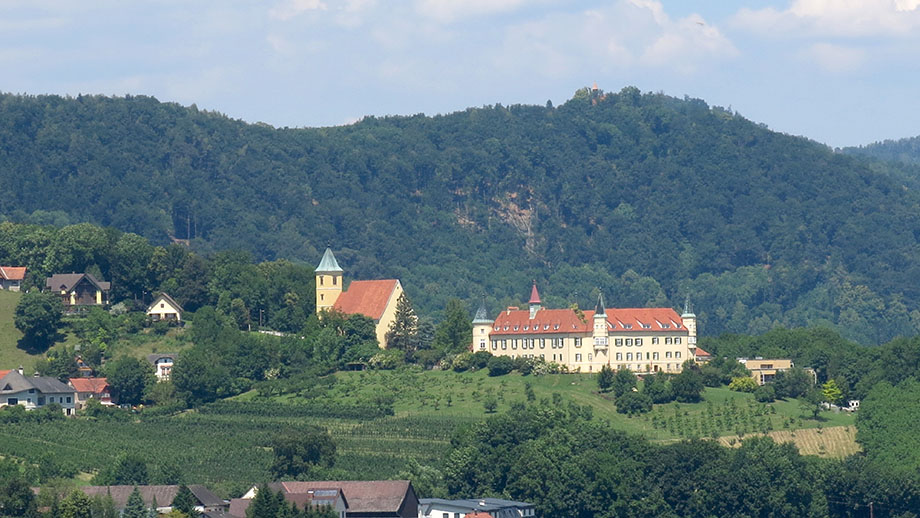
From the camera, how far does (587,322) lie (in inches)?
5842

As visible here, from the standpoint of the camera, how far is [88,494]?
108812 millimetres

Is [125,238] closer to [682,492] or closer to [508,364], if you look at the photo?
[508,364]

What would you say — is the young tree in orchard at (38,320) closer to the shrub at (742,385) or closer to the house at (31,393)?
the house at (31,393)

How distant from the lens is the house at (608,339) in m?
148

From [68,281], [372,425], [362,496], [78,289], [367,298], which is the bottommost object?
[362,496]

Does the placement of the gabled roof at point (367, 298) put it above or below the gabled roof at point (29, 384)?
above

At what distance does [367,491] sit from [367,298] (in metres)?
51.2

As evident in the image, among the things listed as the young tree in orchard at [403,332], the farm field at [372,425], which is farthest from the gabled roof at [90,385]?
the young tree in orchard at [403,332]

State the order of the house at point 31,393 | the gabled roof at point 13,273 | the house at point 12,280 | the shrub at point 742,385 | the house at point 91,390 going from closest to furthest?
the house at point 31,393 < the house at point 91,390 < the shrub at point 742,385 < the house at point 12,280 < the gabled roof at point 13,273

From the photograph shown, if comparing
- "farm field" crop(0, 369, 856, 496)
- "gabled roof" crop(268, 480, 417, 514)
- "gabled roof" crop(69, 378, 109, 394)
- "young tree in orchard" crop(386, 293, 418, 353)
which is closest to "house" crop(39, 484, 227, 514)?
"gabled roof" crop(268, 480, 417, 514)

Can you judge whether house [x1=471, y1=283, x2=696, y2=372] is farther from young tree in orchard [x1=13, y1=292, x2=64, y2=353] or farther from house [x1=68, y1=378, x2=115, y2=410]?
young tree in orchard [x1=13, y1=292, x2=64, y2=353]

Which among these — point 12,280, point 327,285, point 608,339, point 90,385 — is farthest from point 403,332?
point 12,280

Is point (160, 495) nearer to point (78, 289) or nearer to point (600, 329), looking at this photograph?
point (600, 329)

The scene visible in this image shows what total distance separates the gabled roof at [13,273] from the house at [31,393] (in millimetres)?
24135
